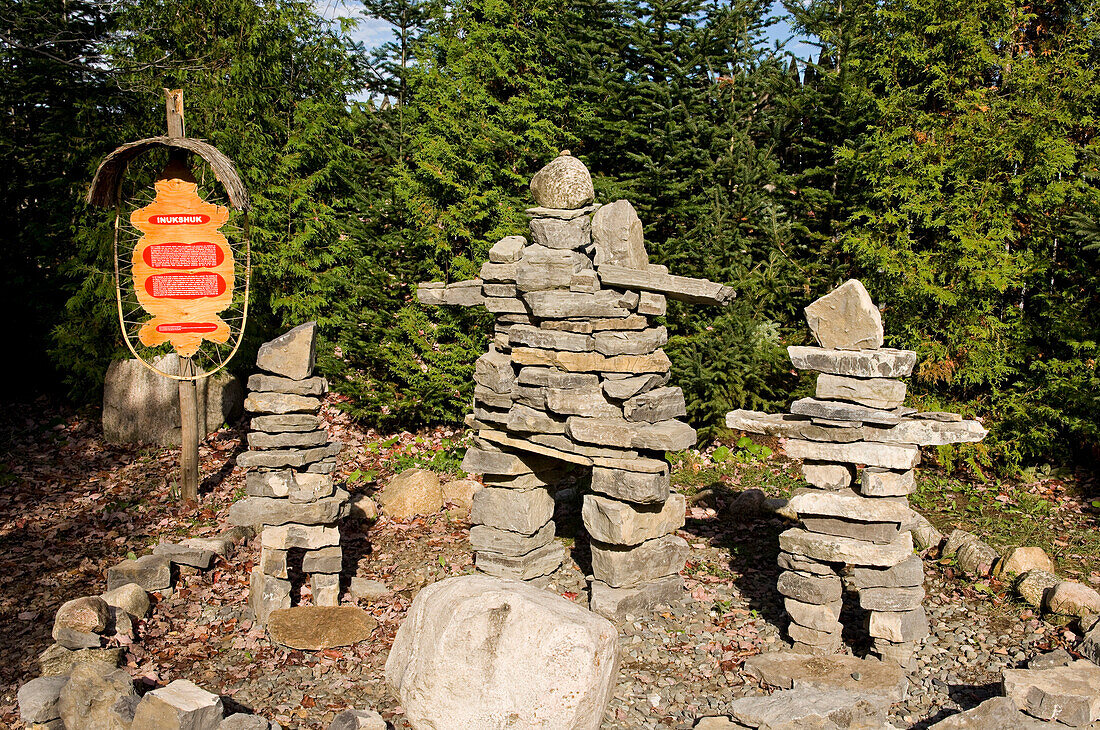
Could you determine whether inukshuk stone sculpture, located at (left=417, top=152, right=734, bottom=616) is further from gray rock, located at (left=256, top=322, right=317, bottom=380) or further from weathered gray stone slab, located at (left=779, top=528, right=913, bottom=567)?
gray rock, located at (left=256, top=322, right=317, bottom=380)

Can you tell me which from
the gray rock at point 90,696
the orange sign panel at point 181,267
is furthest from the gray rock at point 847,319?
the orange sign panel at point 181,267

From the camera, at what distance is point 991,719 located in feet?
17.8

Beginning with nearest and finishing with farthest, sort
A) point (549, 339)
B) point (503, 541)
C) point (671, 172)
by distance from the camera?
point (549, 339), point (503, 541), point (671, 172)

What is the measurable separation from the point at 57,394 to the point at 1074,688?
15354 mm

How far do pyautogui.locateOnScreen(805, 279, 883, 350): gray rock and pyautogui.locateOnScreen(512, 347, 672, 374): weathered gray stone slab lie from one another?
157 centimetres

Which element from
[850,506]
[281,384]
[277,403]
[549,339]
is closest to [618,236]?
[549,339]

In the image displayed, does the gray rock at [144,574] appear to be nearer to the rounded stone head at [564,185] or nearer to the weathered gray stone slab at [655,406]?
the weathered gray stone slab at [655,406]

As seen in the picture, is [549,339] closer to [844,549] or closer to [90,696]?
[844,549]

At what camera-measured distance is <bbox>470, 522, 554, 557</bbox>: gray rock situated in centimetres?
825

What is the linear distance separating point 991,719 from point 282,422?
613 cm

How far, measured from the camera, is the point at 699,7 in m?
11.6

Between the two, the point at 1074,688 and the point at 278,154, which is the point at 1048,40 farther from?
the point at 278,154

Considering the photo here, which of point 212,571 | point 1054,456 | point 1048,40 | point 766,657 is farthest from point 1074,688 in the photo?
point 1048,40

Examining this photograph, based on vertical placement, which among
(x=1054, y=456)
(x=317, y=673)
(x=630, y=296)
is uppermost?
(x=630, y=296)
